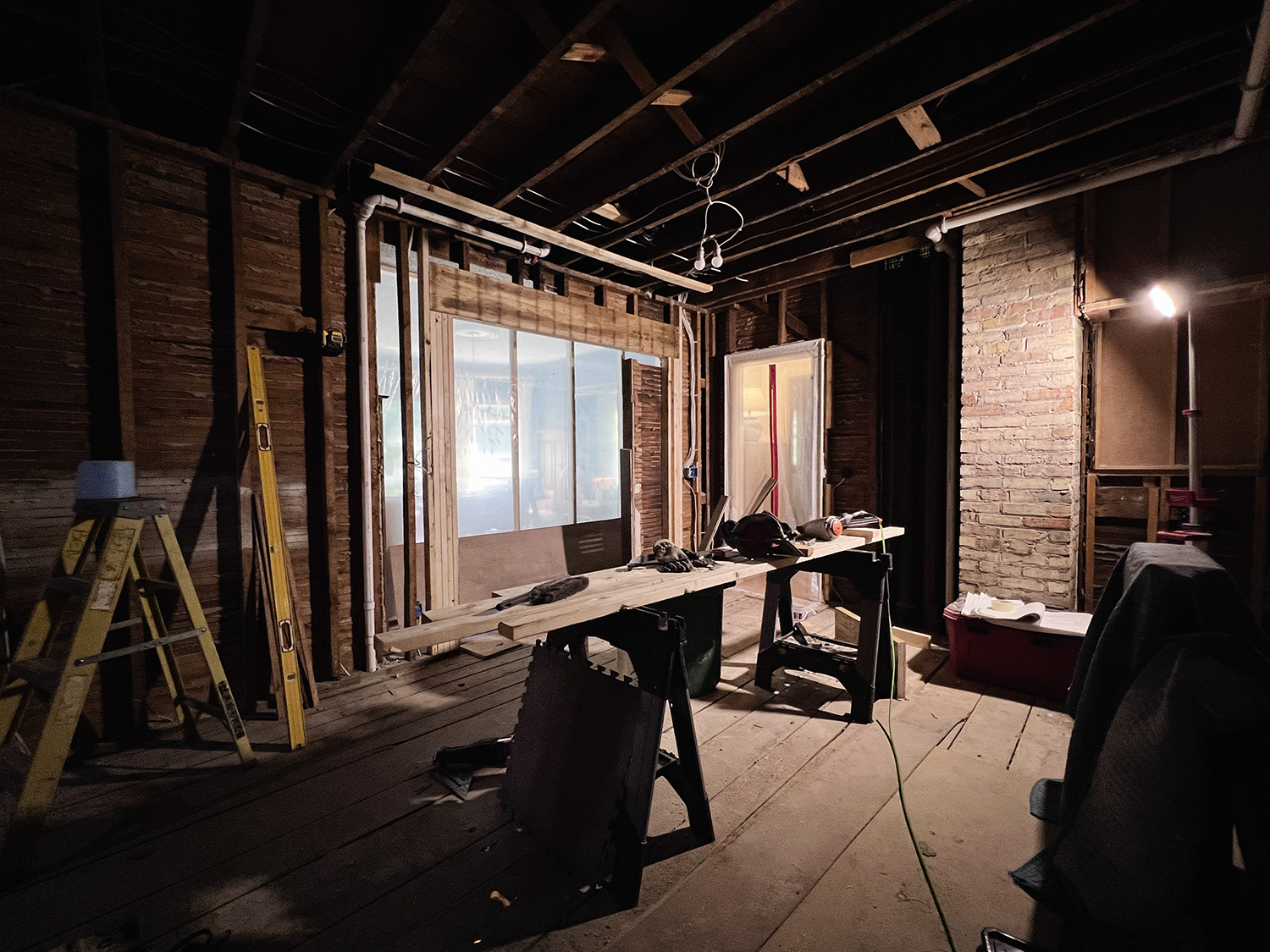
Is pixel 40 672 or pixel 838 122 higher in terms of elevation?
pixel 838 122

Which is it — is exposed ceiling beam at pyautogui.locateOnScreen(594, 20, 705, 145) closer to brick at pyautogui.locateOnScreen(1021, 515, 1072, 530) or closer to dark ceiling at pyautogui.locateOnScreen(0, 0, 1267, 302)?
dark ceiling at pyautogui.locateOnScreen(0, 0, 1267, 302)

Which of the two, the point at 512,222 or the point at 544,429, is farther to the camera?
the point at 544,429

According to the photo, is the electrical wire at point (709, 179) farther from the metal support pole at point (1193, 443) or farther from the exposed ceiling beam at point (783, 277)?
the metal support pole at point (1193, 443)

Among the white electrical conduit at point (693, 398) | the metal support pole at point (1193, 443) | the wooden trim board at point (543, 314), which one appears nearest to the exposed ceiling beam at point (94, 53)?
the wooden trim board at point (543, 314)

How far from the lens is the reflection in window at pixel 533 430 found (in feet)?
15.2

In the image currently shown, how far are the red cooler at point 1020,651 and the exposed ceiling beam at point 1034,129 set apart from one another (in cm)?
270

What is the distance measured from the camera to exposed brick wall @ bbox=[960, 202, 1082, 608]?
359cm

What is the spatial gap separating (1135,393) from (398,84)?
453cm

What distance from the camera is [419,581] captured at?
4.05 m

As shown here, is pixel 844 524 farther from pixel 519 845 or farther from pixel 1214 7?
pixel 1214 7

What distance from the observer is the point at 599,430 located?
561 cm

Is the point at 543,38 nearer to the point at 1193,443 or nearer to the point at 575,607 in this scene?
the point at 575,607

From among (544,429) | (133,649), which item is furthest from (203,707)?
(544,429)

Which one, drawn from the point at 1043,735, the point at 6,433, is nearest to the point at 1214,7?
the point at 1043,735
